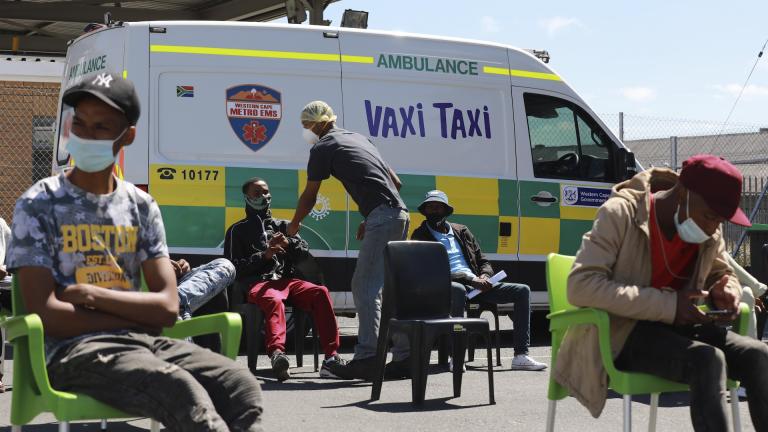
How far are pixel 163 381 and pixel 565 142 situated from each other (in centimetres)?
699

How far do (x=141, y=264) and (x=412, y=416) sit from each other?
109 inches

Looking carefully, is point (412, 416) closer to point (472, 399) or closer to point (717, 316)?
point (472, 399)

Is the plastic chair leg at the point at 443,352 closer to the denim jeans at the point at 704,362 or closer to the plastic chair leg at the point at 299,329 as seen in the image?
the plastic chair leg at the point at 299,329

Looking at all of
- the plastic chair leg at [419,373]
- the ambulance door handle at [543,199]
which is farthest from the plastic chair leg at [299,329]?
the ambulance door handle at [543,199]

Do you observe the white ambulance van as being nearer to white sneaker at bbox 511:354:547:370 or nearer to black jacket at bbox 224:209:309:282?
black jacket at bbox 224:209:309:282

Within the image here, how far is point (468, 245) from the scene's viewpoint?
8.91m

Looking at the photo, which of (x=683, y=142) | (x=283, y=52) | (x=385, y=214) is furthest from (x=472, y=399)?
(x=683, y=142)

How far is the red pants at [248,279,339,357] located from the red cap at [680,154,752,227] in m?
4.09

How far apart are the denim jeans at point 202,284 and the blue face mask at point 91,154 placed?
2.72 meters

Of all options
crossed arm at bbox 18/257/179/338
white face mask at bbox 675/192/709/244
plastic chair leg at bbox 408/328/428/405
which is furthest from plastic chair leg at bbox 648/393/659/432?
plastic chair leg at bbox 408/328/428/405

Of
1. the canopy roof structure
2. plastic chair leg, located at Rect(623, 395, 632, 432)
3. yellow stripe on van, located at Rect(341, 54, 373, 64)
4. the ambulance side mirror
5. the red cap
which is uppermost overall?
the canopy roof structure

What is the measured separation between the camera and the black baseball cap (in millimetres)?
3590

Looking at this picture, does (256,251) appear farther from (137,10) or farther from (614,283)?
(137,10)

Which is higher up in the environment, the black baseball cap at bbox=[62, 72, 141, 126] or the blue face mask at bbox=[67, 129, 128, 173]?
the black baseball cap at bbox=[62, 72, 141, 126]
